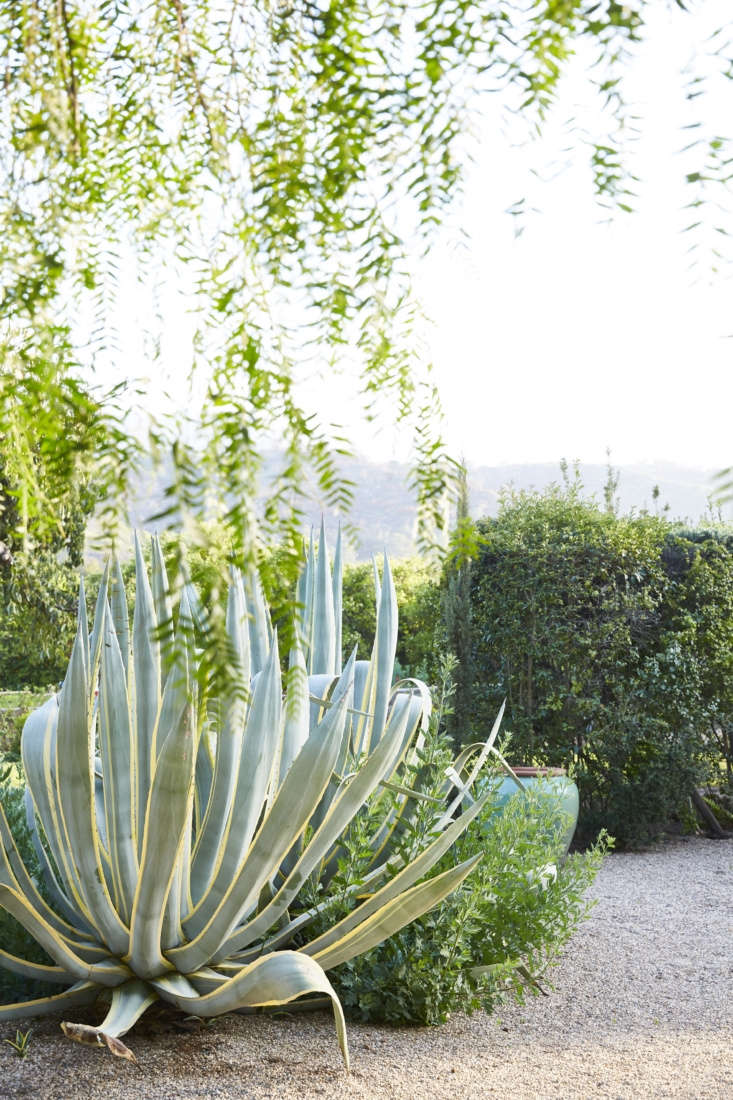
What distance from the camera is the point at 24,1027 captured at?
2.62m

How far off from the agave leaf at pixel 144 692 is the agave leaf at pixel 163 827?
117 mm

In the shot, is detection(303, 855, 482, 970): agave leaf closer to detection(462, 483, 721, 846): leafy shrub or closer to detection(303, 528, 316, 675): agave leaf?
detection(303, 528, 316, 675): agave leaf

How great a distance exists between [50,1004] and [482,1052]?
50.5 inches

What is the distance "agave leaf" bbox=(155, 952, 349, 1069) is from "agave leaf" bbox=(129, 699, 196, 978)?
20 centimetres

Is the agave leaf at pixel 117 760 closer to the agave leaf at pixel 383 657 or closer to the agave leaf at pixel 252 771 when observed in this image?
the agave leaf at pixel 252 771

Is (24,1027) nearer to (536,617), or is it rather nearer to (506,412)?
(506,412)

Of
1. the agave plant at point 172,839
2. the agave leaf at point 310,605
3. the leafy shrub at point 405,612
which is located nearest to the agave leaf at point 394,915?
the agave plant at point 172,839

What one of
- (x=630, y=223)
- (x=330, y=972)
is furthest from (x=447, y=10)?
(x=330, y=972)

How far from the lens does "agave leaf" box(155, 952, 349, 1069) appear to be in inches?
91.3

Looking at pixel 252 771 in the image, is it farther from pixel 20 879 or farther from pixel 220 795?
pixel 20 879

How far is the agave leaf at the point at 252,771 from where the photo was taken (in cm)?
248

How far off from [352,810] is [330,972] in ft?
2.45

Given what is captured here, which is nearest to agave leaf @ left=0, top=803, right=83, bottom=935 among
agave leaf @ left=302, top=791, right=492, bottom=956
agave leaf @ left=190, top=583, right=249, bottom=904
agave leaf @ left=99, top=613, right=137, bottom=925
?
agave leaf @ left=99, top=613, right=137, bottom=925

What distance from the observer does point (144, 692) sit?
253 centimetres
